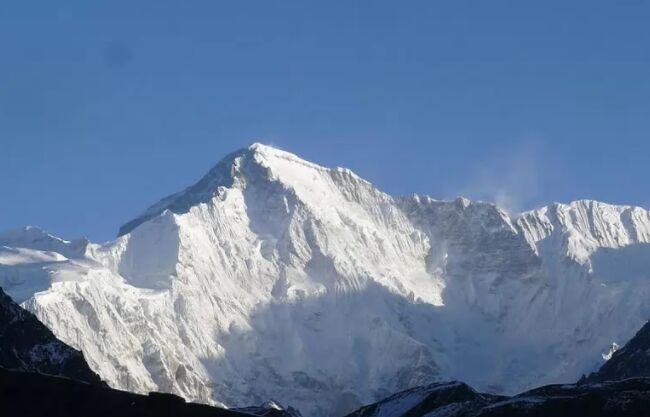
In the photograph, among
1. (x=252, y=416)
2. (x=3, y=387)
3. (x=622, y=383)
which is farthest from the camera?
(x=622, y=383)

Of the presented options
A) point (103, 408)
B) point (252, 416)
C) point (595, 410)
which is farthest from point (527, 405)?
point (103, 408)

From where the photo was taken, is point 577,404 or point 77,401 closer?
point 77,401

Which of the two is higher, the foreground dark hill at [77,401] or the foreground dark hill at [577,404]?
the foreground dark hill at [77,401]

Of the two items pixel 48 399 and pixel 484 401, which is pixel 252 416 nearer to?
pixel 48 399

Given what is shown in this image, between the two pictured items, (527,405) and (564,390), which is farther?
(564,390)

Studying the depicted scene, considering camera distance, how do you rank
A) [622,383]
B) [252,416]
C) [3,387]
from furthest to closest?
[622,383] < [252,416] < [3,387]

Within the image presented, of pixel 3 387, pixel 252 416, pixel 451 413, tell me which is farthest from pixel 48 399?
pixel 451 413

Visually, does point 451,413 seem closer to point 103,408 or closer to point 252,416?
point 252,416

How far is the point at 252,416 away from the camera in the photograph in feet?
563

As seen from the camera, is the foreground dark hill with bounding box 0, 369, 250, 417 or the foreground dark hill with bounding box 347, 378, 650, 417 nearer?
the foreground dark hill with bounding box 0, 369, 250, 417

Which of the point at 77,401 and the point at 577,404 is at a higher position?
the point at 77,401

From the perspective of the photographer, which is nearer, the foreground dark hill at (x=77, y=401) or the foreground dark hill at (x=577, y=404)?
the foreground dark hill at (x=77, y=401)

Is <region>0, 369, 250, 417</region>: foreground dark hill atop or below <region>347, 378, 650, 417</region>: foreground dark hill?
atop

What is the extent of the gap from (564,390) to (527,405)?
15.3m
